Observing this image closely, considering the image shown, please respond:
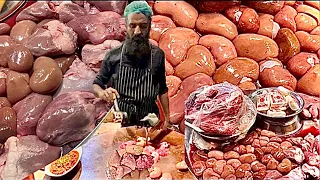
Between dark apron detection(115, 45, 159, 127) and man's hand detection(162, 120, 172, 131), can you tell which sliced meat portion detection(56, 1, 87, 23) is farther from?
man's hand detection(162, 120, 172, 131)

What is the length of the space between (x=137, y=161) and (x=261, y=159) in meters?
0.35

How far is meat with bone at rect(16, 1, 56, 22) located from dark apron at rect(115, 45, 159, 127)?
41 centimetres

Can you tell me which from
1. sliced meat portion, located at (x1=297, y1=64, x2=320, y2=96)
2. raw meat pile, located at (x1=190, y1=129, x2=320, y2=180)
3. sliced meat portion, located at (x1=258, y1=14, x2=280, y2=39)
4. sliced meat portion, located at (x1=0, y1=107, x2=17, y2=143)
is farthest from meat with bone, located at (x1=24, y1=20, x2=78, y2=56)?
sliced meat portion, located at (x1=297, y1=64, x2=320, y2=96)

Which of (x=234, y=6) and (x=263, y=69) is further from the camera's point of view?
(x=234, y=6)

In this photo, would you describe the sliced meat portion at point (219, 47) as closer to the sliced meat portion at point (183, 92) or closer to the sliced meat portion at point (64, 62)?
the sliced meat portion at point (183, 92)

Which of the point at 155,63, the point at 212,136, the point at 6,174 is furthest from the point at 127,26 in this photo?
the point at 6,174

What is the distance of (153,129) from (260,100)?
1.10 feet

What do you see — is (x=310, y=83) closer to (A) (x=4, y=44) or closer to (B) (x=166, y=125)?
(B) (x=166, y=125)

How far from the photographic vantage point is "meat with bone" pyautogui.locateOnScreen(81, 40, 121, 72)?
5.09ft

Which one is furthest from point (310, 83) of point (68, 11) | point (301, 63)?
point (68, 11)

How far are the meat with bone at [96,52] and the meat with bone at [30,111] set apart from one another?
7.0 inches

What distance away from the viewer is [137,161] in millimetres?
1387

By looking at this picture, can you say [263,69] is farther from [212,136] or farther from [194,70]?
[212,136]

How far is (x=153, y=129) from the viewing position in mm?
1452
